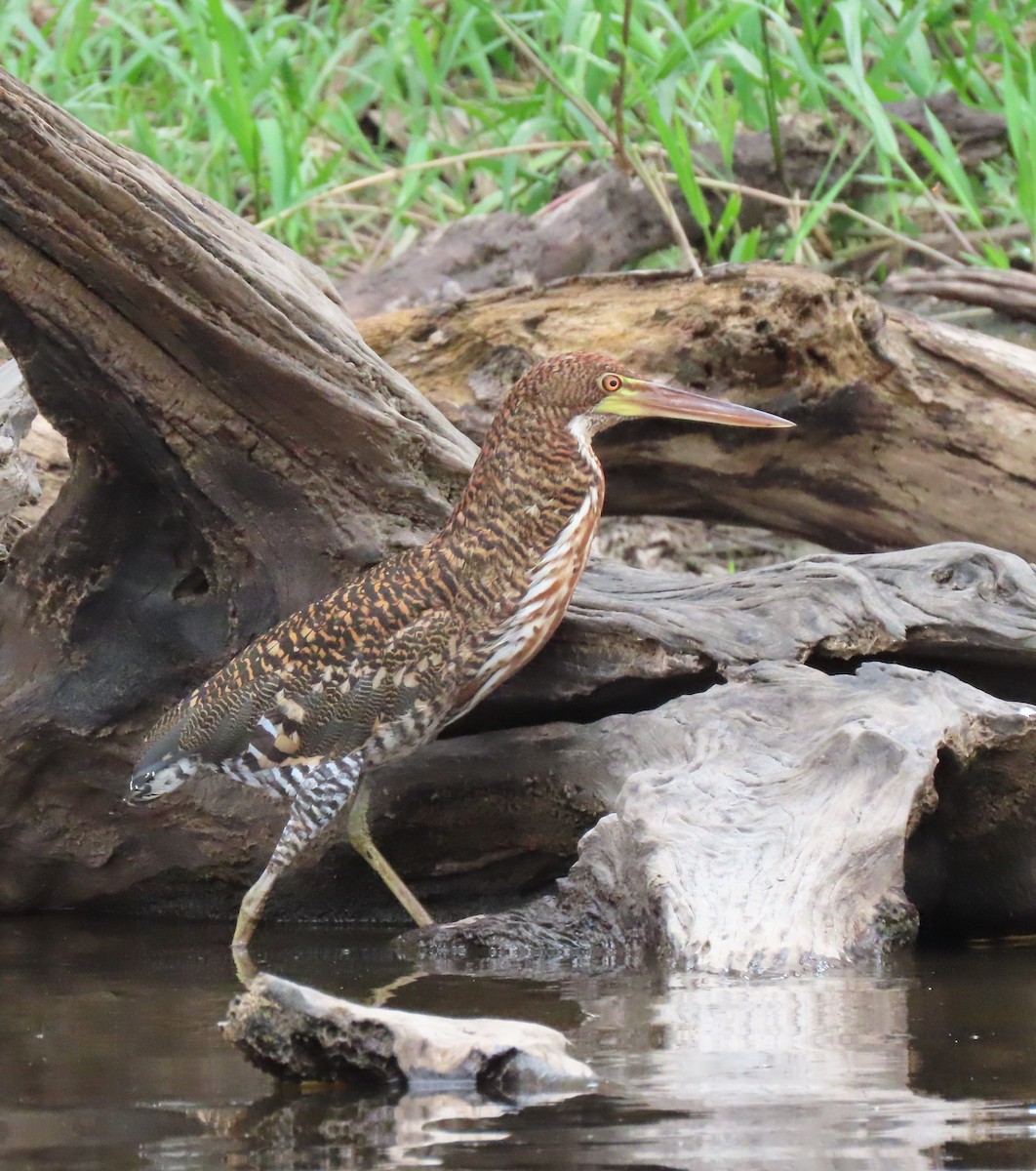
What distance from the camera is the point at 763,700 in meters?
4.86

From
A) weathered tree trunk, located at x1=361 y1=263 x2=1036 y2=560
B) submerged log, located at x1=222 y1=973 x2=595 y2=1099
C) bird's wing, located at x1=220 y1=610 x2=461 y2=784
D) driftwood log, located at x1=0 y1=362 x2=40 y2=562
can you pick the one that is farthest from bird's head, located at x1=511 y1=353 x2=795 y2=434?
submerged log, located at x1=222 y1=973 x2=595 y2=1099

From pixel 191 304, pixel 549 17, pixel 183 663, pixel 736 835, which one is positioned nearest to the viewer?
pixel 736 835

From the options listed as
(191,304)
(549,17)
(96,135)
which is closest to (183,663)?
(191,304)

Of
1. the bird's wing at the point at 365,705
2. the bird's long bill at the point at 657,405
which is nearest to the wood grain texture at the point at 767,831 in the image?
the bird's wing at the point at 365,705

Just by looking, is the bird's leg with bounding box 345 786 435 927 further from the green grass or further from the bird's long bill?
the green grass

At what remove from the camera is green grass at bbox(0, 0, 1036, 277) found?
7516 millimetres

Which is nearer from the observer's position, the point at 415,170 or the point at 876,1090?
the point at 876,1090

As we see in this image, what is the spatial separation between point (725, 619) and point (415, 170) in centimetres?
410

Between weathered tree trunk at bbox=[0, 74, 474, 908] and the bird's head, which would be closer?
weathered tree trunk at bbox=[0, 74, 474, 908]

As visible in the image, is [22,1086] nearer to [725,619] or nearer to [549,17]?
[725,619]

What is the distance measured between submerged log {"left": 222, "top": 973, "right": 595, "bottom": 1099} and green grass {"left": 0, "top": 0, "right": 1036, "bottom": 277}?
4.58 metres

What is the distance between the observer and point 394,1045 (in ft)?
10.0

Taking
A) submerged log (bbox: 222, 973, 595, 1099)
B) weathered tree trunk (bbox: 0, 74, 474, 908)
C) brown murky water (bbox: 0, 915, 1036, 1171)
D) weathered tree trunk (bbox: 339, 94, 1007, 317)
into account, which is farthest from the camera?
weathered tree trunk (bbox: 339, 94, 1007, 317)

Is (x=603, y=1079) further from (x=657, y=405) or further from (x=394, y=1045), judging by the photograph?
(x=657, y=405)
